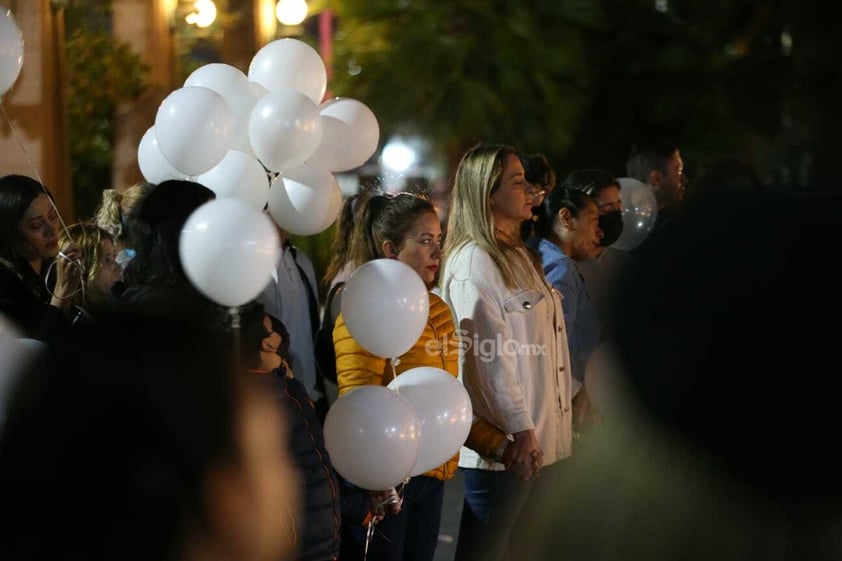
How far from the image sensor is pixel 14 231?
4.08 m

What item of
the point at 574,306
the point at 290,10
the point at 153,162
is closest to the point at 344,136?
the point at 153,162

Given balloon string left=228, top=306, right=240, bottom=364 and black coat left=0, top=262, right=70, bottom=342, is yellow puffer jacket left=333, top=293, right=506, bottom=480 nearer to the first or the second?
black coat left=0, top=262, right=70, bottom=342

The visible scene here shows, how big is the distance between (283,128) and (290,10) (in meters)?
7.55

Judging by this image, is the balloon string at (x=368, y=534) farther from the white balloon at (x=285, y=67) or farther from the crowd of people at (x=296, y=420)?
the white balloon at (x=285, y=67)

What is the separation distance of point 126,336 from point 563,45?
1506cm

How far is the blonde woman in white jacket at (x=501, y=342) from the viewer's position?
4.16 m

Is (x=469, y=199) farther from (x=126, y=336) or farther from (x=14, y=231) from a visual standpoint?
(x=126, y=336)

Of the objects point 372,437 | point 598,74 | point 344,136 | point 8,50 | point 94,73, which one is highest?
point 8,50

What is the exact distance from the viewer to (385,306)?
333cm

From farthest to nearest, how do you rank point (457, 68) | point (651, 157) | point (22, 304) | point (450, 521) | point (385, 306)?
point (457, 68) < point (651, 157) < point (450, 521) < point (22, 304) < point (385, 306)

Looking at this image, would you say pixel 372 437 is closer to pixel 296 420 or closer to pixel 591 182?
pixel 296 420

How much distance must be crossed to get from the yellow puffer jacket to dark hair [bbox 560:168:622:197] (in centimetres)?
182

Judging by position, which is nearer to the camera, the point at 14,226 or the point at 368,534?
the point at 368,534

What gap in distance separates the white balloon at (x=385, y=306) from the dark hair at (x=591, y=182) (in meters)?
2.35
